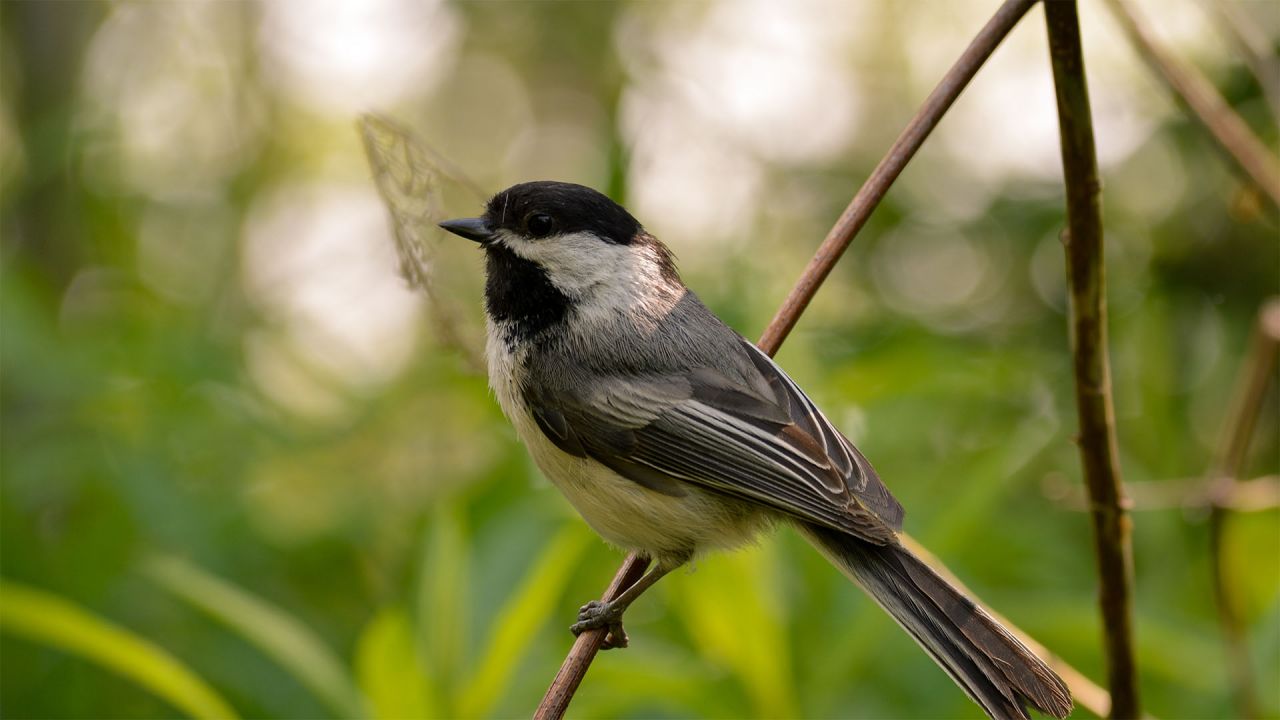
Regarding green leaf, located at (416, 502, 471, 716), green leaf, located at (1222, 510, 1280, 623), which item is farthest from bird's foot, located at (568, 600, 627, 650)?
green leaf, located at (1222, 510, 1280, 623)

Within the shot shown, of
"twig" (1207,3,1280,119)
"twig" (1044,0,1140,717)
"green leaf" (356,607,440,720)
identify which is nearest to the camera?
"twig" (1044,0,1140,717)

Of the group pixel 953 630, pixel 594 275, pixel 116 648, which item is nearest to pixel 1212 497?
pixel 953 630

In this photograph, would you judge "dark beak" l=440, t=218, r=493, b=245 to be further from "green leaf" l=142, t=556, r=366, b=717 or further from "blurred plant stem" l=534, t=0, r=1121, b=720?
"green leaf" l=142, t=556, r=366, b=717

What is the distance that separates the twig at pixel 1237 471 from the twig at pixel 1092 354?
1.35 ft

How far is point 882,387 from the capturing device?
270 cm

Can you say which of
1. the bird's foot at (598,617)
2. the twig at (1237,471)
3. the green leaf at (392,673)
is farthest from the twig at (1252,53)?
the green leaf at (392,673)

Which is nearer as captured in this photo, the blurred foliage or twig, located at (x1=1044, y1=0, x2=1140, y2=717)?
twig, located at (x1=1044, y1=0, x2=1140, y2=717)

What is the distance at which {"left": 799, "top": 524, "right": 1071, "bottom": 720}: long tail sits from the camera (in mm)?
1634

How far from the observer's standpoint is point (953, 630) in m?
1.76

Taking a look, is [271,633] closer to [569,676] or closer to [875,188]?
[569,676]

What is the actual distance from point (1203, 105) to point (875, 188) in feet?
2.33

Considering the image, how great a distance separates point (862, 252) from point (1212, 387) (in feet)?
4.70

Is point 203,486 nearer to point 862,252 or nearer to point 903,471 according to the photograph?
point 903,471

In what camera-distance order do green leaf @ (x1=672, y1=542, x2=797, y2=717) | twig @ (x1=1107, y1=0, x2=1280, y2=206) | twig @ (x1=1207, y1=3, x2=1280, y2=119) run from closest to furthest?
twig @ (x1=1107, y1=0, x2=1280, y2=206) → twig @ (x1=1207, y1=3, x2=1280, y2=119) → green leaf @ (x1=672, y1=542, x2=797, y2=717)
